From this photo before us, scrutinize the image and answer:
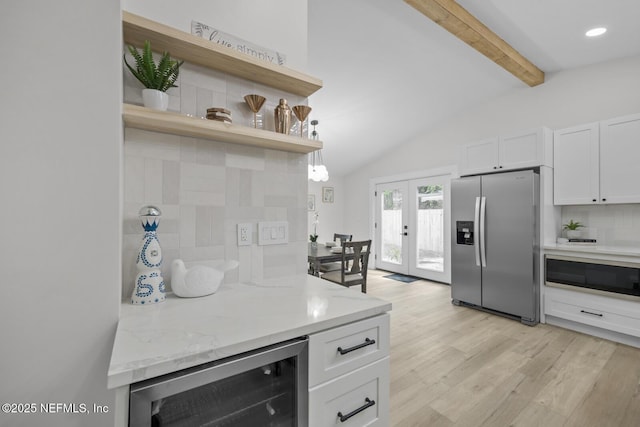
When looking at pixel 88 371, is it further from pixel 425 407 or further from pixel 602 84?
pixel 602 84

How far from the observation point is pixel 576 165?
9.97ft

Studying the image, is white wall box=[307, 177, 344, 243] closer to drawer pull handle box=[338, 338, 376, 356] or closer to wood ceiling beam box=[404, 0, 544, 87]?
wood ceiling beam box=[404, 0, 544, 87]

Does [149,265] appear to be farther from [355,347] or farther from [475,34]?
[475,34]

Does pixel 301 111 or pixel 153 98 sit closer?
pixel 153 98

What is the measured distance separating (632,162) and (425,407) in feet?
10.3

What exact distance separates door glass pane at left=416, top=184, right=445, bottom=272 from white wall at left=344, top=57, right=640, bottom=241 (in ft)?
1.64

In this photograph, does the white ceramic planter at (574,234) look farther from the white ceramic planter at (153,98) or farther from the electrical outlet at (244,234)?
the white ceramic planter at (153,98)

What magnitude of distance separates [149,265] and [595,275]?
3777 mm

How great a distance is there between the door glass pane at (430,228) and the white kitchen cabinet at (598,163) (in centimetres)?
179

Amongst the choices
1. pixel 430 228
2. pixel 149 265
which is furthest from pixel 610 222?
pixel 149 265

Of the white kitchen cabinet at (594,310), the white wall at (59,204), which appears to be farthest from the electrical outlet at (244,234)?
the white kitchen cabinet at (594,310)

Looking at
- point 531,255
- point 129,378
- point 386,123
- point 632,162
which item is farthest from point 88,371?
point 386,123

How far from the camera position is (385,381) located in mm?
1062

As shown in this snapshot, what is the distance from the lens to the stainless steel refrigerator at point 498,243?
2979mm
